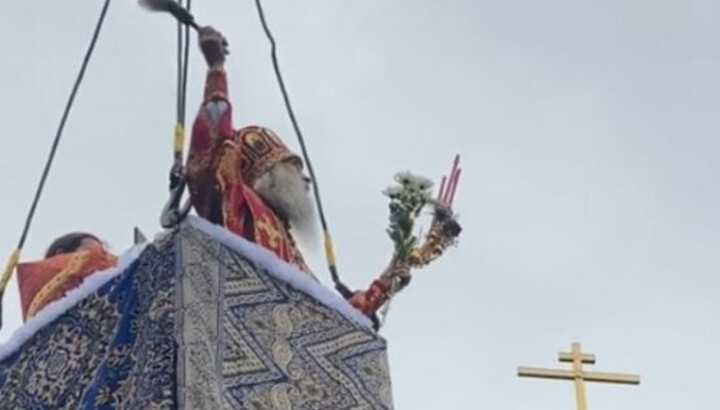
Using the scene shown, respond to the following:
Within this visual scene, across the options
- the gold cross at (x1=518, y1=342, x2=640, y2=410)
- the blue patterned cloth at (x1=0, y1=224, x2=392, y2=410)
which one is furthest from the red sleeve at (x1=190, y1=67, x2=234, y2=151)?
the gold cross at (x1=518, y1=342, x2=640, y2=410)

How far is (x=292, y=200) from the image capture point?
4.65 m

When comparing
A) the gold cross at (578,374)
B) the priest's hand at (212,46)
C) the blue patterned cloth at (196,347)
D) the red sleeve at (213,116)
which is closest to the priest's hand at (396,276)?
the blue patterned cloth at (196,347)

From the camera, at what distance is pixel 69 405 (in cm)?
411

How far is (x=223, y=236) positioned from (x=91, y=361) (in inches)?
14.6

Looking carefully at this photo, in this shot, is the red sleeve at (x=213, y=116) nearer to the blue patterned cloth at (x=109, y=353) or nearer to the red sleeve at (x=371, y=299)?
the blue patterned cloth at (x=109, y=353)

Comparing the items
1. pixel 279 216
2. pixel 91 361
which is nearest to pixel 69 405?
pixel 91 361

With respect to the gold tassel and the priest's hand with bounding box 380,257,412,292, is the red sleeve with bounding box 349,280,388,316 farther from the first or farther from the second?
the gold tassel

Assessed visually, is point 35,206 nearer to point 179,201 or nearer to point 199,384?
point 179,201

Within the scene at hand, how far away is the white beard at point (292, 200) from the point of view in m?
4.62

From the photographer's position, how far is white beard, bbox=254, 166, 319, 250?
4.62 metres

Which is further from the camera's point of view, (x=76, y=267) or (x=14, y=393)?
(x=76, y=267)

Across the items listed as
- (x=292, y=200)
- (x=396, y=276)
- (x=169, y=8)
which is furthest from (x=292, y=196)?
(x=169, y=8)

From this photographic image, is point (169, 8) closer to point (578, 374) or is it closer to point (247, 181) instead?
point (247, 181)

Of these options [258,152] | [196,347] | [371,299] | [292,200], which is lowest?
[196,347]
